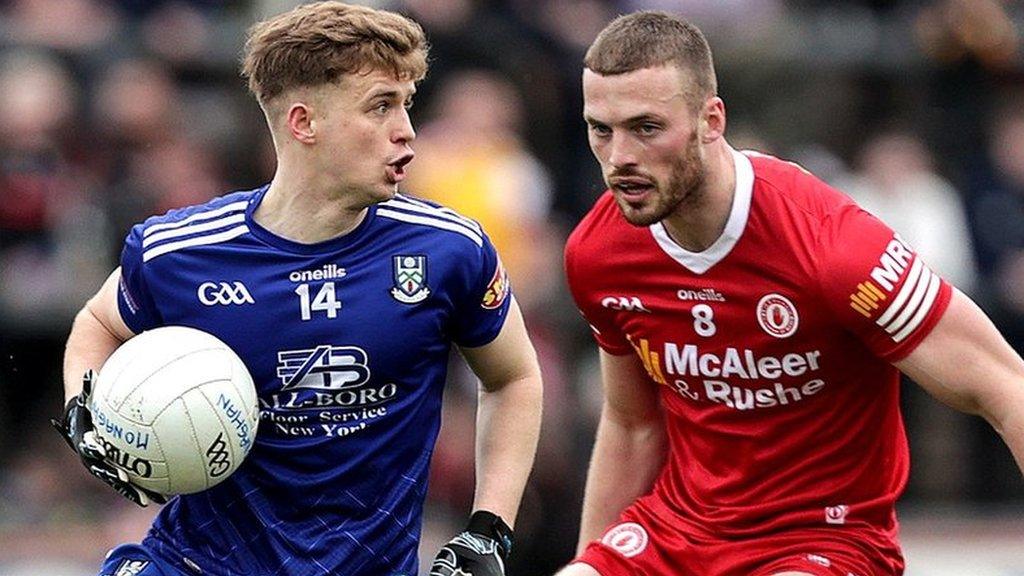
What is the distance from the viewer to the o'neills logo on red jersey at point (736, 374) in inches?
276

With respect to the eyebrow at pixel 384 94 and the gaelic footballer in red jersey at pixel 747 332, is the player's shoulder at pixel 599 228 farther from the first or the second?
the eyebrow at pixel 384 94

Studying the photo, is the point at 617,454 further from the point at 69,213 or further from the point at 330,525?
the point at 69,213

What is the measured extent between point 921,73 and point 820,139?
0.88 metres

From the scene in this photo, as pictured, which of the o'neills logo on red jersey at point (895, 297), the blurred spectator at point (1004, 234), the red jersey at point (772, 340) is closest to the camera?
the o'neills logo on red jersey at point (895, 297)

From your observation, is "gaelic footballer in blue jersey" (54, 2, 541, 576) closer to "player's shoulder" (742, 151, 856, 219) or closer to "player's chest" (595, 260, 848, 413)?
"player's chest" (595, 260, 848, 413)

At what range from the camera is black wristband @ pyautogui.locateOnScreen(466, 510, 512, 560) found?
22.8ft

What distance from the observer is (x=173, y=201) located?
12.2 metres

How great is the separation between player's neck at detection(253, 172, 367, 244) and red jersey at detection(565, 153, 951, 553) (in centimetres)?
89

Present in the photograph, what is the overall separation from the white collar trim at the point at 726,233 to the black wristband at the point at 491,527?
3.50 feet

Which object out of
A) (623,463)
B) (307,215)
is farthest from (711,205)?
(307,215)

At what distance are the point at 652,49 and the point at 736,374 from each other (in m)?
1.13

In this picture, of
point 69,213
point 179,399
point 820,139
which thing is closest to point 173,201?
point 69,213

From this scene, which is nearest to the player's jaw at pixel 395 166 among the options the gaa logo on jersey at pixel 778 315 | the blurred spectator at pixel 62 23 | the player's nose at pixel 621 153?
the player's nose at pixel 621 153

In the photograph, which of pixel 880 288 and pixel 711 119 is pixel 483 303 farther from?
pixel 880 288
